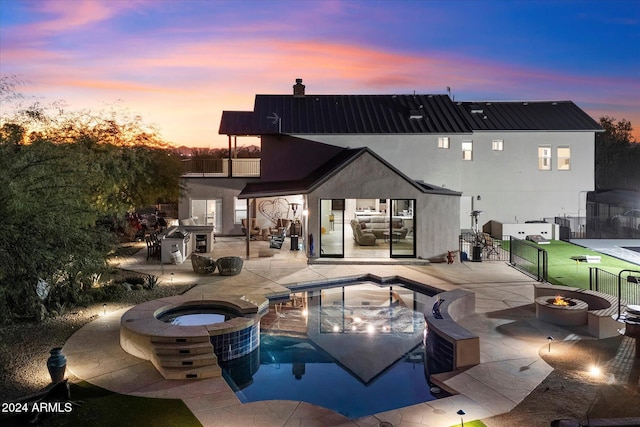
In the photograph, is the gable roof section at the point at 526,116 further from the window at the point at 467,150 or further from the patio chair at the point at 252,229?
the patio chair at the point at 252,229

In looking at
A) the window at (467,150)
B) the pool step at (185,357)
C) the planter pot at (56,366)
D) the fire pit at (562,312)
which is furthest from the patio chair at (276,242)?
the planter pot at (56,366)

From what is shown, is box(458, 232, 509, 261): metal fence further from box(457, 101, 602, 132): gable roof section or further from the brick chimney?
the brick chimney

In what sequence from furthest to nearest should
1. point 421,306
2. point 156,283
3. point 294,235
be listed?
1. point 294,235
2. point 156,283
3. point 421,306

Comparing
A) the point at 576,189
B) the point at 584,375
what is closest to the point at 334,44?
the point at 576,189

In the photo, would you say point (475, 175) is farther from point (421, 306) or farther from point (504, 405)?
point (504, 405)

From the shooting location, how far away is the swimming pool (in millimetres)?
8891

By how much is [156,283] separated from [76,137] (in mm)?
10311

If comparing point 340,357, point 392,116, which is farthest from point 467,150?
point 340,357

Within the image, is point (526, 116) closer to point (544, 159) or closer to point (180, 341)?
point (544, 159)

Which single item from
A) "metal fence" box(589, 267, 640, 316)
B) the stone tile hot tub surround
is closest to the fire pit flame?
"metal fence" box(589, 267, 640, 316)

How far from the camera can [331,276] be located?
17.1 meters

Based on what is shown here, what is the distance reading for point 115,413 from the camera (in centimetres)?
742

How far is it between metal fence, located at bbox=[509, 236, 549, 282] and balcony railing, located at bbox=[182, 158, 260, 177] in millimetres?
13537

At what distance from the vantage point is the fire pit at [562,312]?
1204cm
